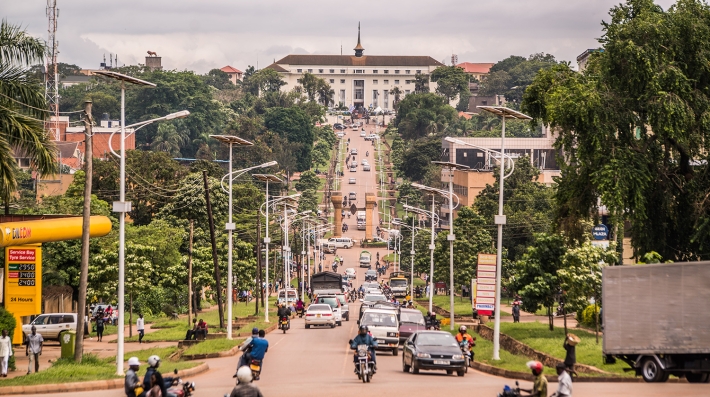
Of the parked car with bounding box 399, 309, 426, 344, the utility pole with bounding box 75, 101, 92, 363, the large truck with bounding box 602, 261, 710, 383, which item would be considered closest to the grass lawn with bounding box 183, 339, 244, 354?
the utility pole with bounding box 75, 101, 92, 363

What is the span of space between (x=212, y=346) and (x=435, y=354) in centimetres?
1209

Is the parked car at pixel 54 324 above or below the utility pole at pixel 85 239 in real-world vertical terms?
below

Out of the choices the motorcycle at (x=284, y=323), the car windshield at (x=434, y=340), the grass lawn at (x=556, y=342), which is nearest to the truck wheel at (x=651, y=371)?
the grass lawn at (x=556, y=342)

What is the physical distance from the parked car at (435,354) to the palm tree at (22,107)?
1244 cm

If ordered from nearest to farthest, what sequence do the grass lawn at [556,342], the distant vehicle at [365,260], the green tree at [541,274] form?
the grass lawn at [556,342] < the green tree at [541,274] < the distant vehicle at [365,260]

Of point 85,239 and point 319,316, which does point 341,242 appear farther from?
point 85,239

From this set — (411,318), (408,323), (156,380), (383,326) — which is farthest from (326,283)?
(156,380)

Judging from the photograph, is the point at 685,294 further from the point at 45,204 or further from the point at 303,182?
the point at 303,182

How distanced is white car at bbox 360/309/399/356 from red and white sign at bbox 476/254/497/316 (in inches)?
250

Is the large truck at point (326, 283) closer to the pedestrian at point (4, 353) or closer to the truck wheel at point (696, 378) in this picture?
the pedestrian at point (4, 353)

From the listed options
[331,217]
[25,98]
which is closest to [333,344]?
[25,98]

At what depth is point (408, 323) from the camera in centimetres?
4259

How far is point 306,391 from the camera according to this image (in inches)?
960

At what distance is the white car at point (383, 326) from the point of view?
3862cm
